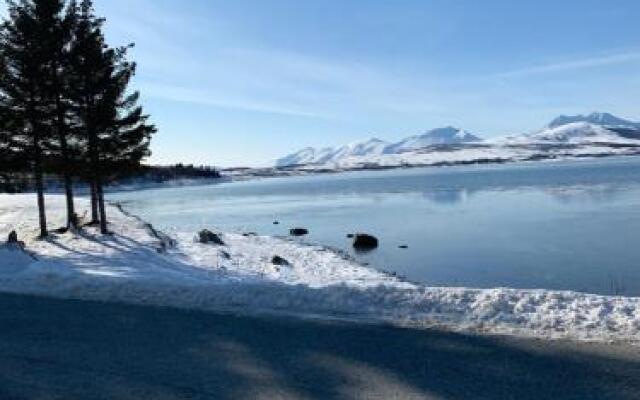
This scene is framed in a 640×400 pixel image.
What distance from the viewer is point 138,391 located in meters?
8.73

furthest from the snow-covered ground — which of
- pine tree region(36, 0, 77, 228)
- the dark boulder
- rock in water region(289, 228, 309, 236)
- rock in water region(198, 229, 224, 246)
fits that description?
rock in water region(289, 228, 309, 236)

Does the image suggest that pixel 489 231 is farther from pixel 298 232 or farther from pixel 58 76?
pixel 58 76

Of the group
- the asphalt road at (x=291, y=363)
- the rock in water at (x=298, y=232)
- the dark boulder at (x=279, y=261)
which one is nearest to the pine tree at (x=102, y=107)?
the dark boulder at (x=279, y=261)

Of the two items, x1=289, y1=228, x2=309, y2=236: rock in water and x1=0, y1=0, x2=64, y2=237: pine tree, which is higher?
x1=0, y1=0, x2=64, y2=237: pine tree

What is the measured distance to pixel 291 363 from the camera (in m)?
9.69

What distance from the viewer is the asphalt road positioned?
27.8 ft

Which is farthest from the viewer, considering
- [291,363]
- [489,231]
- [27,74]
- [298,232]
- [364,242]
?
[298,232]

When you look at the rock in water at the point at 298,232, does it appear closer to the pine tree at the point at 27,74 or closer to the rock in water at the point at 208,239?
the rock in water at the point at 208,239

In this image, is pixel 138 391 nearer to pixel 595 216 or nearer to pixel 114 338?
pixel 114 338

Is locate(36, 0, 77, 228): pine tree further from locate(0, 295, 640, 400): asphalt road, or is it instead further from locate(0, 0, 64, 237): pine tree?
locate(0, 295, 640, 400): asphalt road

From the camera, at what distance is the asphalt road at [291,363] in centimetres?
Answer: 848

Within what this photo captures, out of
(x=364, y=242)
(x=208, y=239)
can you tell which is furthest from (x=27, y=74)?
(x=364, y=242)

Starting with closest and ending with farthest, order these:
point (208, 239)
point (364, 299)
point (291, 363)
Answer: point (291, 363)
point (364, 299)
point (208, 239)

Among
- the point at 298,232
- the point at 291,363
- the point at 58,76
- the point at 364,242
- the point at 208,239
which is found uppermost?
the point at 58,76
